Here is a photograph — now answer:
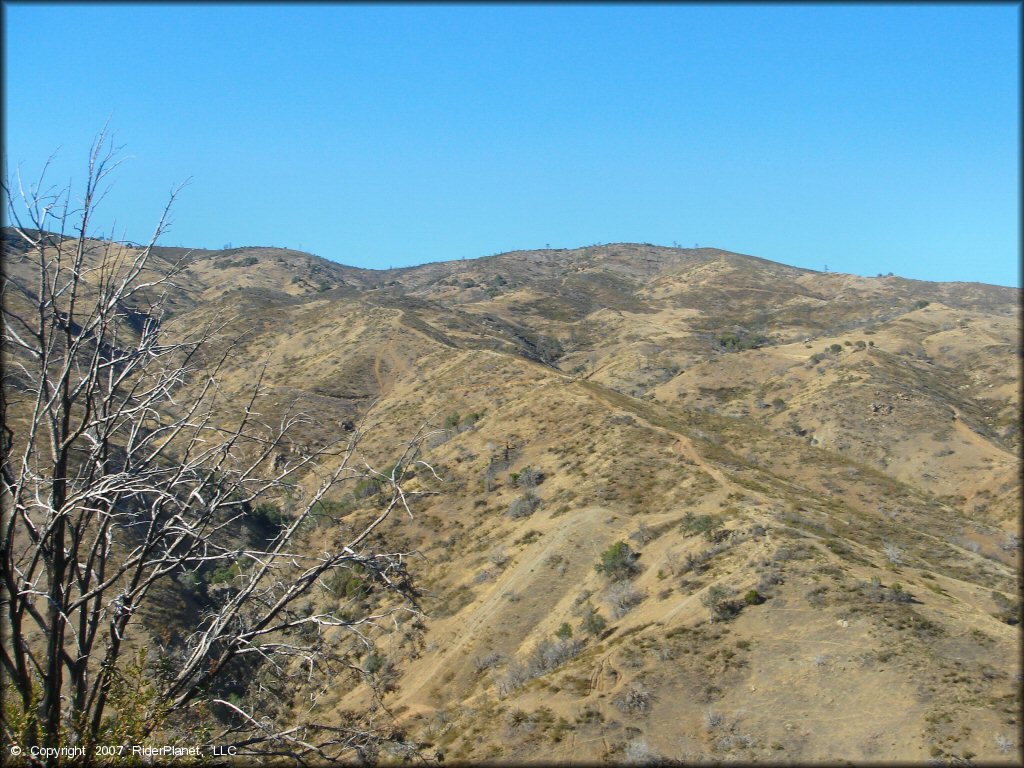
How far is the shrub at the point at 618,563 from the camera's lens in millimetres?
28516

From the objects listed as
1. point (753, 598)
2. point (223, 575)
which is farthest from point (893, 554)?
point (223, 575)

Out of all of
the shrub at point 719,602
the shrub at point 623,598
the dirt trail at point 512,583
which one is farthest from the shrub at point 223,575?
the shrub at point 719,602

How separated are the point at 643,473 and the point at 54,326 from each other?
33.3 metres

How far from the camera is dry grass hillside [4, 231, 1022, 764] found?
709 inches

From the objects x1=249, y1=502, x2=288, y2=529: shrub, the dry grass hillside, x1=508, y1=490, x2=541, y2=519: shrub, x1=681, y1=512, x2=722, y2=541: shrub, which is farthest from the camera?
x1=249, y1=502, x2=288, y2=529: shrub

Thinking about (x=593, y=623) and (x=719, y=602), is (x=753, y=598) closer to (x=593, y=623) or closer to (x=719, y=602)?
(x=719, y=602)

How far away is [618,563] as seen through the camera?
28.9 m

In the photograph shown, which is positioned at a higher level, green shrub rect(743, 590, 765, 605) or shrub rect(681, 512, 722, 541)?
shrub rect(681, 512, 722, 541)

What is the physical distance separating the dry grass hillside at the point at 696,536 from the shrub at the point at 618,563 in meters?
0.24

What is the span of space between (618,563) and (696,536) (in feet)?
11.6

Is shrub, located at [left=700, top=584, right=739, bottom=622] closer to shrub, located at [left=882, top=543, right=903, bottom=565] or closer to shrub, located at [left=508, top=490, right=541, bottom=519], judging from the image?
shrub, located at [left=882, top=543, right=903, bottom=565]

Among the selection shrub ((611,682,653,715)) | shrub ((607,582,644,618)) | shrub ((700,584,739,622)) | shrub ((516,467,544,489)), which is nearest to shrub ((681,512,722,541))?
shrub ((607,582,644,618))

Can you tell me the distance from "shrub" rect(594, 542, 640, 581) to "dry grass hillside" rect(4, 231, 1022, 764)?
0.79ft

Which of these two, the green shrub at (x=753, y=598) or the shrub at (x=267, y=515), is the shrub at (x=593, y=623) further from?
the shrub at (x=267, y=515)
